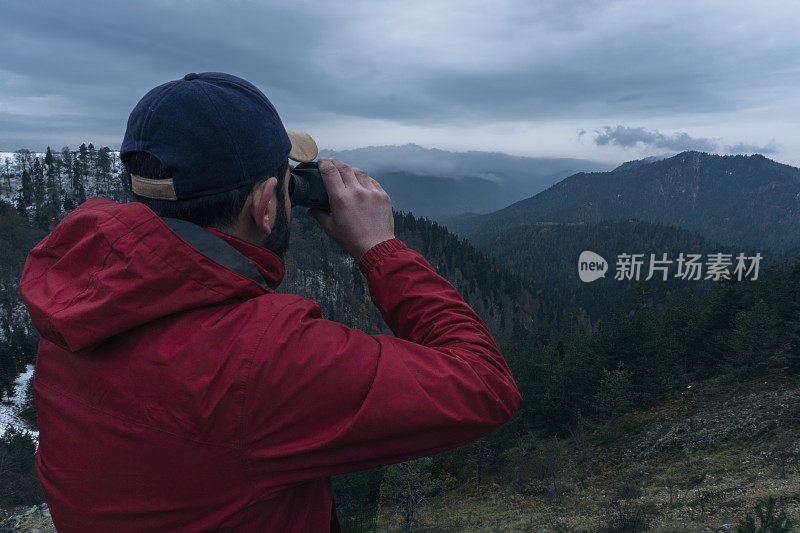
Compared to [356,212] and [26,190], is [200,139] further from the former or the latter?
[26,190]

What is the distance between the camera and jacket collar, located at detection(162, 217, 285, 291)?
1245 mm

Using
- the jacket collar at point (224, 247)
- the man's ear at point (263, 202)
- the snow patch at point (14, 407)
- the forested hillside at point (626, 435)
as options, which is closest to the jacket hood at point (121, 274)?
the jacket collar at point (224, 247)

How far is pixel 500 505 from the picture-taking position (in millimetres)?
24125

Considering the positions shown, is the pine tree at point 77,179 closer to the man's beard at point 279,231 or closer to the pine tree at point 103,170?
the pine tree at point 103,170

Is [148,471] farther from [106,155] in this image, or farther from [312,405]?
[106,155]

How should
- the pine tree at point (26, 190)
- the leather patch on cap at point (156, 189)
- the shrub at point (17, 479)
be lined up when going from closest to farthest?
1. the leather patch on cap at point (156, 189)
2. the shrub at point (17, 479)
3. the pine tree at point (26, 190)

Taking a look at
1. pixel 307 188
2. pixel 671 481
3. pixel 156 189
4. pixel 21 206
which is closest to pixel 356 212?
pixel 307 188

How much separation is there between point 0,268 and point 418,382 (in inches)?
3992

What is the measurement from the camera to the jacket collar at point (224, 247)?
125 cm

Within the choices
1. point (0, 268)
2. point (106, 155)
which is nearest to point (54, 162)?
point (106, 155)

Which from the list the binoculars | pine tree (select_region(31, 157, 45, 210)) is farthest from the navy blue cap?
pine tree (select_region(31, 157, 45, 210))

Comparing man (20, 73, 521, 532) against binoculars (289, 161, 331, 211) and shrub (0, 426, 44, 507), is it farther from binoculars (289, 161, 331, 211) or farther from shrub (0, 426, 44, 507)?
shrub (0, 426, 44, 507)

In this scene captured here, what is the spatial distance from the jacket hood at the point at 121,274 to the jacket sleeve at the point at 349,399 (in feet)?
0.75

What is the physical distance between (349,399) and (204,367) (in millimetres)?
381
